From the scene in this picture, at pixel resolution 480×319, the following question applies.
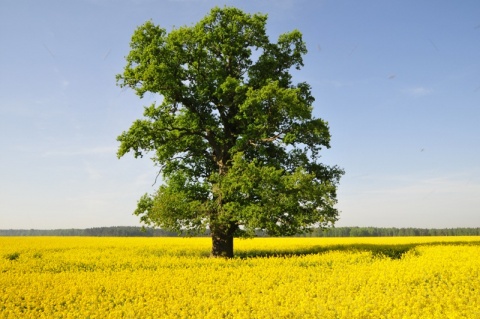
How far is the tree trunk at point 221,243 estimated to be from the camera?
22.1 metres

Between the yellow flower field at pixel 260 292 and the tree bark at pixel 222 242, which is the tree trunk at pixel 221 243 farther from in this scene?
the yellow flower field at pixel 260 292

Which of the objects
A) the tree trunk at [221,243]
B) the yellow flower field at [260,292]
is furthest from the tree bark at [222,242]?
the yellow flower field at [260,292]

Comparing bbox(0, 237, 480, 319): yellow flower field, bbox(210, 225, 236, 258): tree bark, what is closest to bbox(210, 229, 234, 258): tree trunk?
bbox(210, 225, 236, 258): tree bark

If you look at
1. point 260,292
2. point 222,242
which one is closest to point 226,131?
point 222,242

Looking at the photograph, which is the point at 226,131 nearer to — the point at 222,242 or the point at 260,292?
the point at 222,242

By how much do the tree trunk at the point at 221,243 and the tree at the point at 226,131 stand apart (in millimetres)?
51

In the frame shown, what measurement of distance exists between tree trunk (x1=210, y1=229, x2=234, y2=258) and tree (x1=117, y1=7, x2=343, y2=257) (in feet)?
0.17

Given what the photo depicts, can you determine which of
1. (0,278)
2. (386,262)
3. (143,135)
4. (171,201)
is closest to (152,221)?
(171,201)

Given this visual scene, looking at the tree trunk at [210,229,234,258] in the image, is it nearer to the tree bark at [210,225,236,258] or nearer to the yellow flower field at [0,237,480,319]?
the tree bark at [210,225,236,258]

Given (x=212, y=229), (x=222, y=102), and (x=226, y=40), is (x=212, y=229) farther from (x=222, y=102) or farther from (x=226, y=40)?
(x=226, y=40)

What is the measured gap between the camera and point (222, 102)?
22.6 m

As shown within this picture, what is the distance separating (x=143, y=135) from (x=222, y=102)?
438cm

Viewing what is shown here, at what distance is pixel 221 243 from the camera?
22.2 metres

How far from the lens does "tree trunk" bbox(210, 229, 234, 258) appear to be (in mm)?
22109
